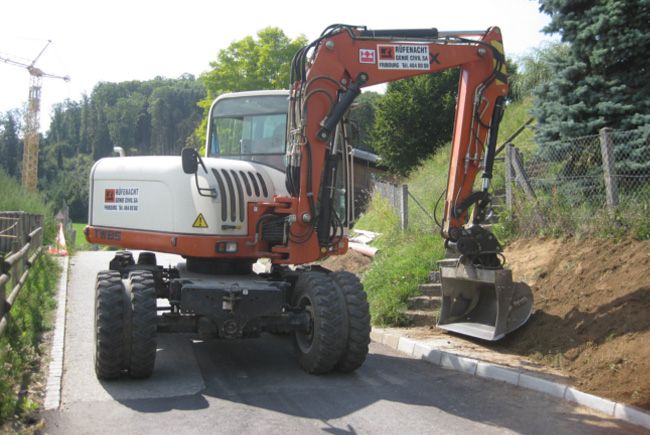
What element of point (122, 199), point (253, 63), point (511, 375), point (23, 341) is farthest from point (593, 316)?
point (253, 63)

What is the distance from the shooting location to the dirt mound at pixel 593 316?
6.71m

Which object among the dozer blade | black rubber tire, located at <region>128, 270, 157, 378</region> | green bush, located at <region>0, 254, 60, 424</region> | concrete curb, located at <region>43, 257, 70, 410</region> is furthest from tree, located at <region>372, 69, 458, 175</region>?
black rubber tire, located at <region>128, 270, 157, 378</region>

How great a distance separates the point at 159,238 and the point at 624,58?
7557mm

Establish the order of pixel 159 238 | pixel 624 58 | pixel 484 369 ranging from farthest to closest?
pixel 624 58 < pixel 159 238 < pixel 484 369

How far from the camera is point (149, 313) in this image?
7082mm

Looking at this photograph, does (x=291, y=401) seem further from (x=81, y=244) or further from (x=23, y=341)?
(x=81, y=244)

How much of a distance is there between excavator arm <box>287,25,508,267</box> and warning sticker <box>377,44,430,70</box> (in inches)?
0.5

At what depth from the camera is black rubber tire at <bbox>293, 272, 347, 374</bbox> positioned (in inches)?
285

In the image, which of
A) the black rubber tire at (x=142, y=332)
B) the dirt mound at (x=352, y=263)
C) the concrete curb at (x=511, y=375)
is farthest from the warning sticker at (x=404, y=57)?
the dirt mound at (x=352, y=263)

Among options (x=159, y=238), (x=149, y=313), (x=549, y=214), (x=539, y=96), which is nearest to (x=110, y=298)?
(x=149, y=313)

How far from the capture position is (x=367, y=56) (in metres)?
8.16

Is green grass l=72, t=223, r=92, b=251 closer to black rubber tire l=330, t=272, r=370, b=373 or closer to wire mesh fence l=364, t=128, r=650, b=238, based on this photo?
wire mesh fence l=364, t=128, r=650, b=238

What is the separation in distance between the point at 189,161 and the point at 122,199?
5.09 feet

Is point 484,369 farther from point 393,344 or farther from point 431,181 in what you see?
point 431,181
